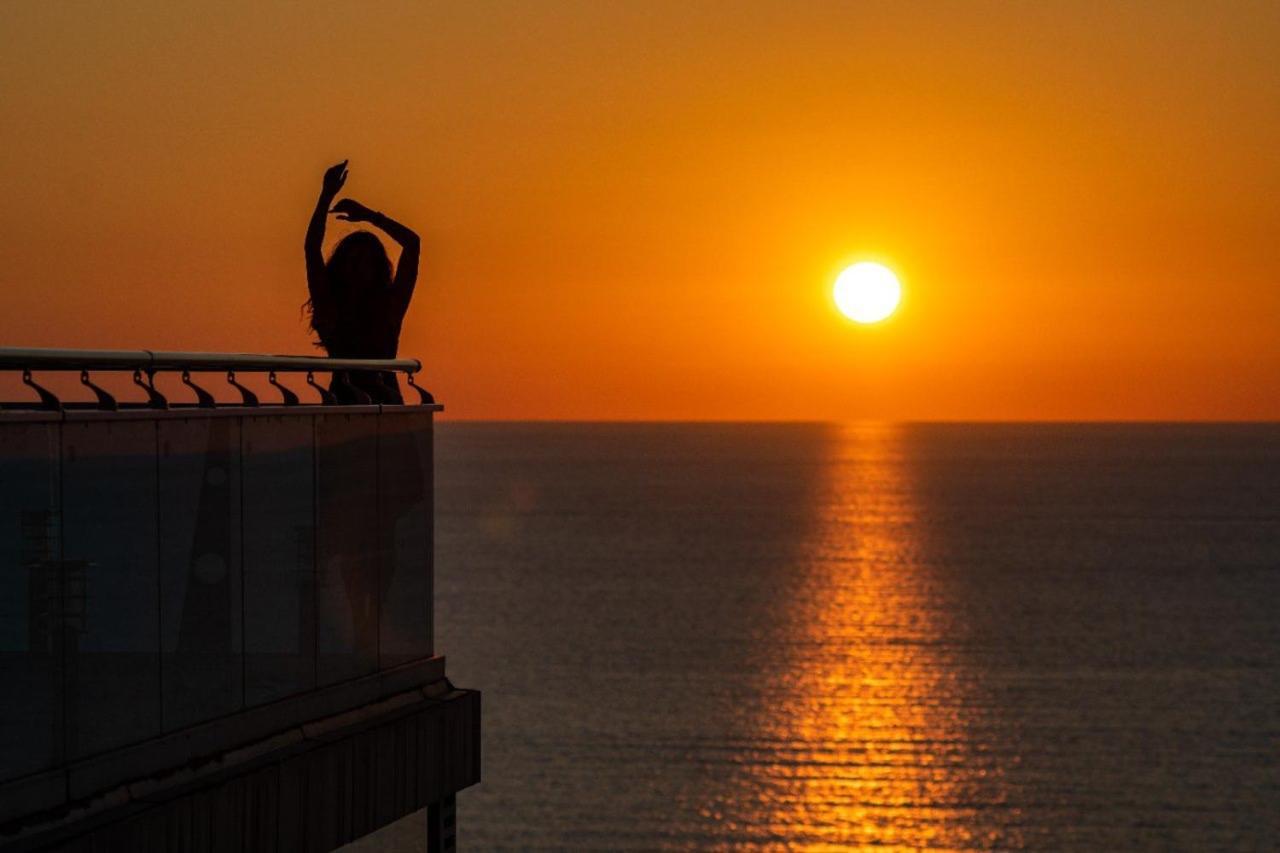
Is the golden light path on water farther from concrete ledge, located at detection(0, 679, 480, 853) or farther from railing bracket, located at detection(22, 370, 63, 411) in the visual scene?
railing bracket, located at detection(22, 370, 63, 411)

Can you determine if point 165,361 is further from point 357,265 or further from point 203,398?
point 357,265

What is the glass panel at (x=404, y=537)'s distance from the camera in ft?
29.1

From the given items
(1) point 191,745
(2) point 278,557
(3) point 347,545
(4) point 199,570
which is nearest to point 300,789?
(1) point 191,745

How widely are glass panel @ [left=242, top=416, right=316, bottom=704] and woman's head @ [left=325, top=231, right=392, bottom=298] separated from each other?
5.26 feet

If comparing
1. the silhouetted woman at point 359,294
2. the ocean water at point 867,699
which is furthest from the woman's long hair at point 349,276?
the ocean water at point 867,699

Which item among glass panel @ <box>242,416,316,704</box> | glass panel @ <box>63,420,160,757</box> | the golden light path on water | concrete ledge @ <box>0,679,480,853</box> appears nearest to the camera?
glass panel @ <box>63,420,160,757</box>

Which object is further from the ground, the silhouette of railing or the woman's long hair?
the woman's long hair

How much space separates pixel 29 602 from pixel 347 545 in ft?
8.22

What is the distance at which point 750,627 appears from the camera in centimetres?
11006

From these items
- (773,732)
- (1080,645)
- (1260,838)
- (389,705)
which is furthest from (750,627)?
(389,705)

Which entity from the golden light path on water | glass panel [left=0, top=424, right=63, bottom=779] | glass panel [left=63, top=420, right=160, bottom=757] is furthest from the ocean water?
glass panel [left=0, top=424, right=63, bottom=779]

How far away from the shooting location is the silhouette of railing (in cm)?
594

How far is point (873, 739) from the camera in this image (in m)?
78.6

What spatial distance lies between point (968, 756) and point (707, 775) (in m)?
11.2
